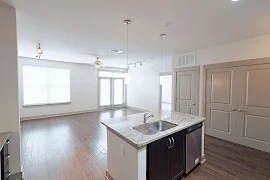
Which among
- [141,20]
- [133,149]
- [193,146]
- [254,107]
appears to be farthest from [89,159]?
[254,107]

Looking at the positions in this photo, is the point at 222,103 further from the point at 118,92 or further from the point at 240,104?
the point at 118,92

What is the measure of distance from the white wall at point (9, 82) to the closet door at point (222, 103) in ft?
14.9

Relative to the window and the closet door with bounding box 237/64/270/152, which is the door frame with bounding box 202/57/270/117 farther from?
the window

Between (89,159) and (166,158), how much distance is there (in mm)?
1747

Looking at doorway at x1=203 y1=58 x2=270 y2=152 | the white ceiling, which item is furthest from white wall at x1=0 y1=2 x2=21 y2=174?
doorway at x1=203 y1=58 x2=270 y2=152

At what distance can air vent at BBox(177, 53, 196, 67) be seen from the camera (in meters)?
4.21

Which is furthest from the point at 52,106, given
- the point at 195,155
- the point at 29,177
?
the point at 195,155

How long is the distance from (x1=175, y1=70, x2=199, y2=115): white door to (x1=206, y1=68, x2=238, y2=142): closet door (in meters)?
0.37

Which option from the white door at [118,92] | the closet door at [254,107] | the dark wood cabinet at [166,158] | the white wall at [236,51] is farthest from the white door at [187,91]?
the white door at [118,92]

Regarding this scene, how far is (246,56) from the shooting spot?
10.3ft

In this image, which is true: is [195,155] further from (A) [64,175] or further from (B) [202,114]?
(A) [64,175]

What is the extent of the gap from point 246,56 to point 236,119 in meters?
1.64

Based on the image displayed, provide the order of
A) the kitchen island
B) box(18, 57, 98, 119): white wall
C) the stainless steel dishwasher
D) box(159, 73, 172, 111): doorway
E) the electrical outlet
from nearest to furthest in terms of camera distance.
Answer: the kitchen island < the electrical outlet < the stainless steel dishwasher < box(18, 57, 98, 119): white wall < box(159, 73, 172, 111): doorway

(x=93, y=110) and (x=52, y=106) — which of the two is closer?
(x=52, y=106)
